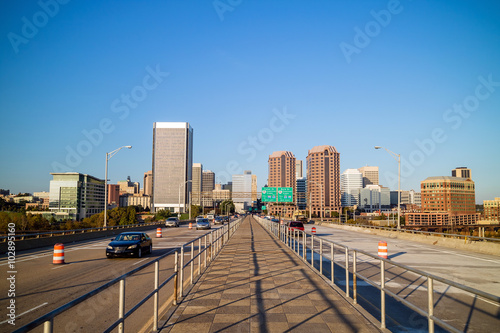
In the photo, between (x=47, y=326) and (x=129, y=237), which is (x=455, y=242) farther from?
(x=47, y=326)

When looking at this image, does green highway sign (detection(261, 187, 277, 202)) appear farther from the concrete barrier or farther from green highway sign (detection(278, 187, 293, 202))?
the concrete barrier

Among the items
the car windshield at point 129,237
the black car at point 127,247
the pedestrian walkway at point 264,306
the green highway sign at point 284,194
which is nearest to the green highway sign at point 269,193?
the green highway sign at point 284,194

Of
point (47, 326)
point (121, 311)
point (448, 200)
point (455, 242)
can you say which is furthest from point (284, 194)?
point (448, 200)

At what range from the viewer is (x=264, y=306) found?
7879 mm

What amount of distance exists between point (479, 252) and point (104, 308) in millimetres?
23771

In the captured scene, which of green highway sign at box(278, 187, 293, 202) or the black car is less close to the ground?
green highway sign at box(278, 187, 293, 202)

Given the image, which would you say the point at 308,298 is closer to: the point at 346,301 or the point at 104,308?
the point at 346,301

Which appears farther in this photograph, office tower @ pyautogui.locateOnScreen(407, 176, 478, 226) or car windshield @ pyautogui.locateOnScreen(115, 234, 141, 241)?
office tower @ pyautogui.locateOnScreen(407, 176, 478, 226)

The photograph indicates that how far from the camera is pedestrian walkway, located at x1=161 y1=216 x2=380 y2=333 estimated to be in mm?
6461

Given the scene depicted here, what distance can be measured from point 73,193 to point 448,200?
5543 inches

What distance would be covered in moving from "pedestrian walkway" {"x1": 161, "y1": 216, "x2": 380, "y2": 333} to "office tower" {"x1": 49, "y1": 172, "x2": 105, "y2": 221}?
14161cm

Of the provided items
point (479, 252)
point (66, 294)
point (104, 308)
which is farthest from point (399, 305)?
point (479, 252)

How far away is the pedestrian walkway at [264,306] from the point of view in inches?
254

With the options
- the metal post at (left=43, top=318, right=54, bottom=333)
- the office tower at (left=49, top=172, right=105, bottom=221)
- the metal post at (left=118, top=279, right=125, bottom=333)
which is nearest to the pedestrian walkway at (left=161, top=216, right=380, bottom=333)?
the metal post at (left=118, top=279, right=125, bottom=333)
